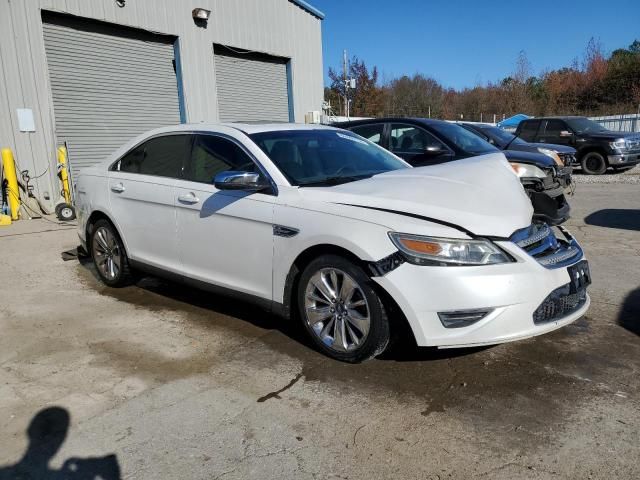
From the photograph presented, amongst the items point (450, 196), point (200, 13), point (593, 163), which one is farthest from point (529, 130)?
point (450, 196)

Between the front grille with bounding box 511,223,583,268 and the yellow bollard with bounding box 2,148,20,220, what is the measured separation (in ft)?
31.1

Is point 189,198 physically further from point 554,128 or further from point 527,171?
point 554,128

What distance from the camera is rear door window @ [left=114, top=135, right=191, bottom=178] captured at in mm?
4770

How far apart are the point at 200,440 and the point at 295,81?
15024mm

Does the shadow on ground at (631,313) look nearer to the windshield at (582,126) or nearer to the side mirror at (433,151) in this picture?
the side mirror at (433,151)

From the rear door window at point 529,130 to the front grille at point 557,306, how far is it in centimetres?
1351

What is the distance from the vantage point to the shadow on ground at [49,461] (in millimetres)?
2564

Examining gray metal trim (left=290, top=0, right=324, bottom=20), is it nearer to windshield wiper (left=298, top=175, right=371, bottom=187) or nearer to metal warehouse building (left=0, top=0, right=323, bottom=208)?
metal warehouse building (left=0, top=0, right=323, bottom=208)

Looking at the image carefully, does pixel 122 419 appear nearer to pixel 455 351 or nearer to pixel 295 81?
pixel 455 351

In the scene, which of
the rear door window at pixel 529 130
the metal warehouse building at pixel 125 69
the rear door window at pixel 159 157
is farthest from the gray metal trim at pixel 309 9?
the rear door window at pixel 159 157

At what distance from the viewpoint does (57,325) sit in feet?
15.2

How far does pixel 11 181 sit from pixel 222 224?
24.9 feet

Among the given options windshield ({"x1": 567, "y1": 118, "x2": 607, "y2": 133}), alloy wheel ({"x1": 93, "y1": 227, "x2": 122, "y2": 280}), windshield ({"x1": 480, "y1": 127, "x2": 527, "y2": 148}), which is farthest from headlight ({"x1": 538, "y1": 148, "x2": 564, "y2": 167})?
alloy wheel ({"x1": 93, "y1": 227, "x2": 122, "y2": 280})

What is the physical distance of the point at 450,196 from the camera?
138 inches
